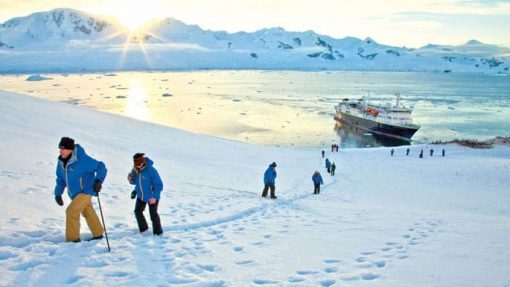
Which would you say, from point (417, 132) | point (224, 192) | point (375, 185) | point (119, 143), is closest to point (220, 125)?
point (417, 132)

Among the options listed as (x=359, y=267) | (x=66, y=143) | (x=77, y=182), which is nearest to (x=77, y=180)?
(x=77, y=182)

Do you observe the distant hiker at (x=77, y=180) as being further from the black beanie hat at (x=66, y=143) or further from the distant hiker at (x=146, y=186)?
the distant hiker at (x=146, y=186)

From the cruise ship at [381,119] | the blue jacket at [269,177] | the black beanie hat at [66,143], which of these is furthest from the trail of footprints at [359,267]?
the cruise ship at [381,119]

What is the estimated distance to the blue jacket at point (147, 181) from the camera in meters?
6.81

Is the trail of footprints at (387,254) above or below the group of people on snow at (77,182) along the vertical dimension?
below

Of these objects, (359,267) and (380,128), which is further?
(380,128)

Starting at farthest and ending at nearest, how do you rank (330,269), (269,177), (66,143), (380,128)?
(380,128) → (269,177) → (66,143) → (330,269)

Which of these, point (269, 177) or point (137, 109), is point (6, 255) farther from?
point (137, 109)

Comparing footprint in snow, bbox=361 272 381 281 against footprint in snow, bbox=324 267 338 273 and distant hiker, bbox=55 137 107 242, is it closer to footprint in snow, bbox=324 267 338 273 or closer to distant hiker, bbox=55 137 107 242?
footprint in snow, bbox=324 267 338 273

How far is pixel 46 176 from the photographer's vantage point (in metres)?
11.0

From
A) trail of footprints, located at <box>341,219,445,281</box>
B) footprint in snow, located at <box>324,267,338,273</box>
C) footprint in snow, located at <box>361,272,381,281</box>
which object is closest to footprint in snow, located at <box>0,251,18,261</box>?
footprint in snow, located at <box>324,267,338,273</box>

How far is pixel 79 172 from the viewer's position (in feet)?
19.9

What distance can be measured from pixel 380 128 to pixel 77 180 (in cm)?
5748

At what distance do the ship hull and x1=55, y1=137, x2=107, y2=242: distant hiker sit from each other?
53.8 m
